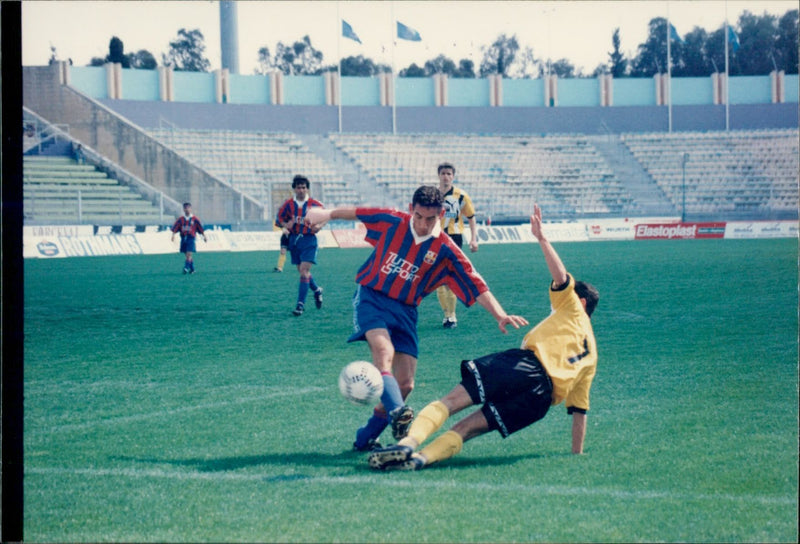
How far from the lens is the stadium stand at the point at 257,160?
154 ft

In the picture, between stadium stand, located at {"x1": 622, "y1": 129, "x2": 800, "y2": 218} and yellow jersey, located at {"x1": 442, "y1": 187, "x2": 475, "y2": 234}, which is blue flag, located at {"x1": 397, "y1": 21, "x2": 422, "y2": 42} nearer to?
stadium stand, located at {"x1": 622, "y1": 129, "x2": 800, "y2": 218}

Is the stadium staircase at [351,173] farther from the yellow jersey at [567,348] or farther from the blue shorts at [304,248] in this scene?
the yellow jersey at [567,348]

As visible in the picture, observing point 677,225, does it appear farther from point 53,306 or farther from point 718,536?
point 718,536

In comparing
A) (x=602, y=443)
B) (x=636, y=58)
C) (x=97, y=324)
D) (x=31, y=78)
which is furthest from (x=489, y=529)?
(x=636, y=58)

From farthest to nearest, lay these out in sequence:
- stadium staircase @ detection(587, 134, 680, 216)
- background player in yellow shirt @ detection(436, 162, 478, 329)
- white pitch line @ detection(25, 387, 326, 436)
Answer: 1. stadium staircase @ detection(587, 134, 680, 216)
2. background player in yellow shirt @ detection(436, 162, 478, 329)
3. white pitch line @ detection(25, 387, 326, 436)

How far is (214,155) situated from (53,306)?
110 ft

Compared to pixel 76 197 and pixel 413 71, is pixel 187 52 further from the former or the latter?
pixel 76 197

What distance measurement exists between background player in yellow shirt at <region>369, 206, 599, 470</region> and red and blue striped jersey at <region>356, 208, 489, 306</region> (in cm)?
65

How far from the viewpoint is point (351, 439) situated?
21.4 ft

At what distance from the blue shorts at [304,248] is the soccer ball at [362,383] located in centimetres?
916

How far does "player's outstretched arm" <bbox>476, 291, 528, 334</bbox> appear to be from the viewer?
608cm

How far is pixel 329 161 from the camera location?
51156 millimetres

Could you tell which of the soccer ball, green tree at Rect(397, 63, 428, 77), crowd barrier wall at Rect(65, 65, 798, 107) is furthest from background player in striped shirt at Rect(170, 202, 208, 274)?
green tree at Rect(397, 63, 428, 77)

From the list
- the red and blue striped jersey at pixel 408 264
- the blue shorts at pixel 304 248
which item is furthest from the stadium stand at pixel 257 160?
the red and blue striped jersey at pixel 408 264
